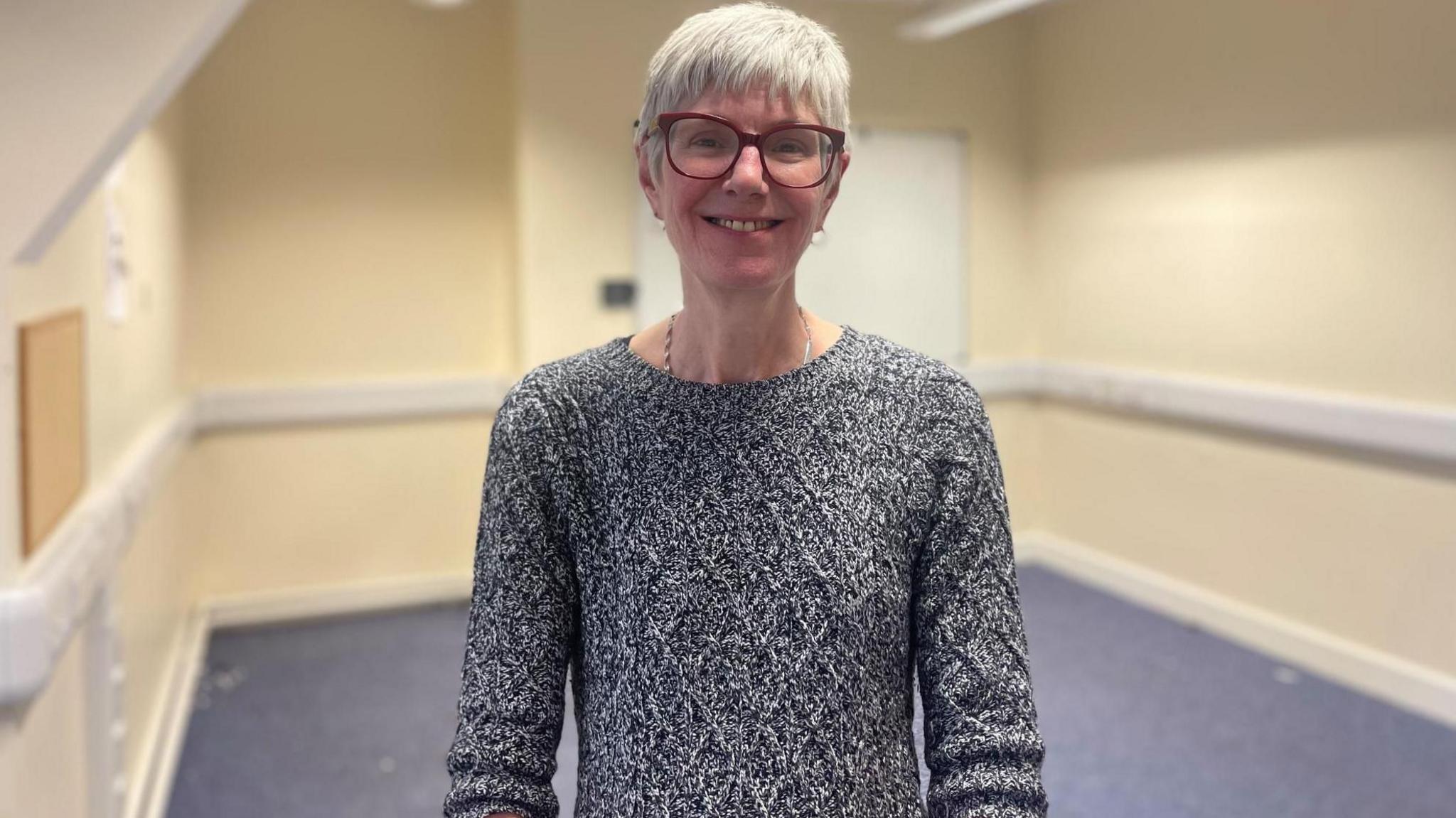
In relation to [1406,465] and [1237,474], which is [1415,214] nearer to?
[1406,465]

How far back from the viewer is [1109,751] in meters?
3.08

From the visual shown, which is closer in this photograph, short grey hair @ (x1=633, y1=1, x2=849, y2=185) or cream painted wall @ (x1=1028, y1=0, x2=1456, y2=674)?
short grey hair @ (x1=633, y1=1, x2=849, y2=185)

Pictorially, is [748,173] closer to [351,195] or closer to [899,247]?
[351,195]

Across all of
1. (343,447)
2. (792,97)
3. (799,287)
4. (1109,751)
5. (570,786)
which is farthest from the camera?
(799,287)

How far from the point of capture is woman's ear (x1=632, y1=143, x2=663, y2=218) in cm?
103

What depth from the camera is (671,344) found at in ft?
3.53

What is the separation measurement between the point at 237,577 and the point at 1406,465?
3.90 m

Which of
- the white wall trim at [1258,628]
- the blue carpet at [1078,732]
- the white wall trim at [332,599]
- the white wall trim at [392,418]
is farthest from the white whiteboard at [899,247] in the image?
the blue carpet at [1078,732]

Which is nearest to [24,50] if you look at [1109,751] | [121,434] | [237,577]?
[121,434]

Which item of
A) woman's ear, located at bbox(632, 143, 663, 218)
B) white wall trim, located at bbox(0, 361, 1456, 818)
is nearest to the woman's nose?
woman's ear, located at bbox(632, 143, 663, 218)

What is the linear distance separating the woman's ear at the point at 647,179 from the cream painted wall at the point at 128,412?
89cm

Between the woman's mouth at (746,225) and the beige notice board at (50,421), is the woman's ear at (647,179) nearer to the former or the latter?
the woman's mouth at (746,225)

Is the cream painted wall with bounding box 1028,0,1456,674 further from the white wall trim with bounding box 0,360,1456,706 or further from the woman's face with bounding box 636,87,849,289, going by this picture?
the woman's face with bounding box 636,87,849,289

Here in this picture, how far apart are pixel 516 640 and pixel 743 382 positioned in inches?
11.8
